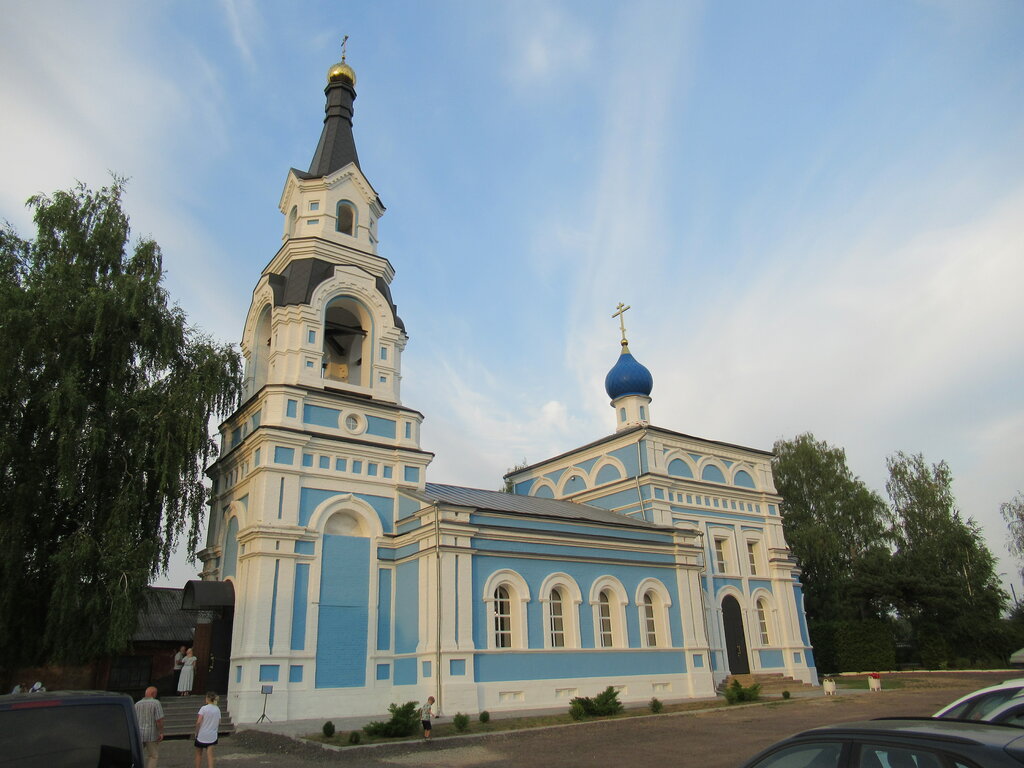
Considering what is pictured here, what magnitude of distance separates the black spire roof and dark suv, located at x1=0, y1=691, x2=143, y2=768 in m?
18.7

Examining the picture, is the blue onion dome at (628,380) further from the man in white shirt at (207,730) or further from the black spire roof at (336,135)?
the man in white shirt at (207,730)

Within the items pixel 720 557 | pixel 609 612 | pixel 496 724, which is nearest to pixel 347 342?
pixel 609 612

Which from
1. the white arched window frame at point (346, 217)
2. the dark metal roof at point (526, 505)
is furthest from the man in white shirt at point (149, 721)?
the white arched window frame at point (346, 217)

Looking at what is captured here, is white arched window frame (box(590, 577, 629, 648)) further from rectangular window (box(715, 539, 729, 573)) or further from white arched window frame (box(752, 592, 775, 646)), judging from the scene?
white arched window frame (box(752, 592, 775, 646))

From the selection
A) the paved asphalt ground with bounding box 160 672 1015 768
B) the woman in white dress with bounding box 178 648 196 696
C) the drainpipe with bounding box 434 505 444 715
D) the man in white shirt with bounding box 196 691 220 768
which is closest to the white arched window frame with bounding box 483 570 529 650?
the drainpipe with bounding box 434 505 444 715

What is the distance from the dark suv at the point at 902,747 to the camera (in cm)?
309

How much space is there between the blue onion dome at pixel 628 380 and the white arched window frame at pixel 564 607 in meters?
10.1

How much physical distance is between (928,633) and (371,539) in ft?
85.5

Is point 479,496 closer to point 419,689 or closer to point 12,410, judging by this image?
point 419,689

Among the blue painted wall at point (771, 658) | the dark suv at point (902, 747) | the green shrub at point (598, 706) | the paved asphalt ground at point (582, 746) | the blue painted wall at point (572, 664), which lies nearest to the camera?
the dark suv at point (902, 747)

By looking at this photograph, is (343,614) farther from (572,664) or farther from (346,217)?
(346,217)

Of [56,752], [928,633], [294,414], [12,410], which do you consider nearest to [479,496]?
[294,414]

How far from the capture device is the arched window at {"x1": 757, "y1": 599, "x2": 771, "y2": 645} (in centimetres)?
2428

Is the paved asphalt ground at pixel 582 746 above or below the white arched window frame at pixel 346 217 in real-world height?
below
